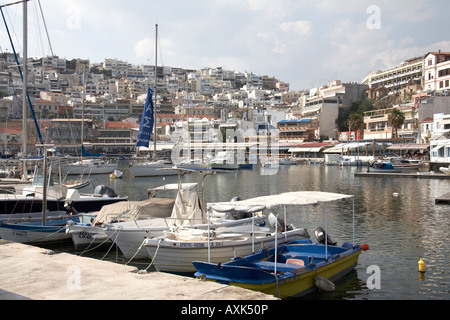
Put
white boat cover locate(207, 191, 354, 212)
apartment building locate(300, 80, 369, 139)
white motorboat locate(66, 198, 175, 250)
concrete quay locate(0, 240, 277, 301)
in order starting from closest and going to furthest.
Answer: concrete quay locate(0, 240, 277, 301), white boat cover locate(207, 191, 354, 212), white motorboat locate(66, 198, 175, 250), apartment building locate(300, 80, 369, 139)

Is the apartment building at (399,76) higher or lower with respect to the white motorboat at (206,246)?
higher

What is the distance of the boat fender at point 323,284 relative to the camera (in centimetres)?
1163

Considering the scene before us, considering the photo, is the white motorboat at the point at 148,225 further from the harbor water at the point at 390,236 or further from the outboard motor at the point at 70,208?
the outboard motor at the point at 70,208

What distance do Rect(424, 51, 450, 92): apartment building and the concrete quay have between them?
82.5m

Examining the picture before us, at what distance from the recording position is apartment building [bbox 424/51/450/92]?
79.5 meters

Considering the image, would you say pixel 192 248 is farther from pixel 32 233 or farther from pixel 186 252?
pixel 32 233

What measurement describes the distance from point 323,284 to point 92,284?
242 inches

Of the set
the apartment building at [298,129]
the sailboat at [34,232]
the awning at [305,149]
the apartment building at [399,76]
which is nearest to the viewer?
the sailboat at [34,232]

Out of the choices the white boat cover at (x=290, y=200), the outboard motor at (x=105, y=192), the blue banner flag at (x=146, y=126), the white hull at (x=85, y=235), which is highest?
the blue banner flag at (x=146, y=126)

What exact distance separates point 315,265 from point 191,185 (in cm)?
645

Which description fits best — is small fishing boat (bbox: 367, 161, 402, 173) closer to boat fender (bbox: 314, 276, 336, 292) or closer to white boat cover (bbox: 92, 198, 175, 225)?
white boat cover (bbox: 92, 198, 175, 225)

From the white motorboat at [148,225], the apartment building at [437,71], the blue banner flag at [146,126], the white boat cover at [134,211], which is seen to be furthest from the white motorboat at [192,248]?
the apartment building at [437,71]

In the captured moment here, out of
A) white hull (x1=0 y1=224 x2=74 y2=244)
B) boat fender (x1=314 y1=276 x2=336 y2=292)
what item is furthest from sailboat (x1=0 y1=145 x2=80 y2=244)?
boat fender (x1=314 y1=276 x2=336 y2=292)

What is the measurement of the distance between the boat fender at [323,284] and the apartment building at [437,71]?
257ft
